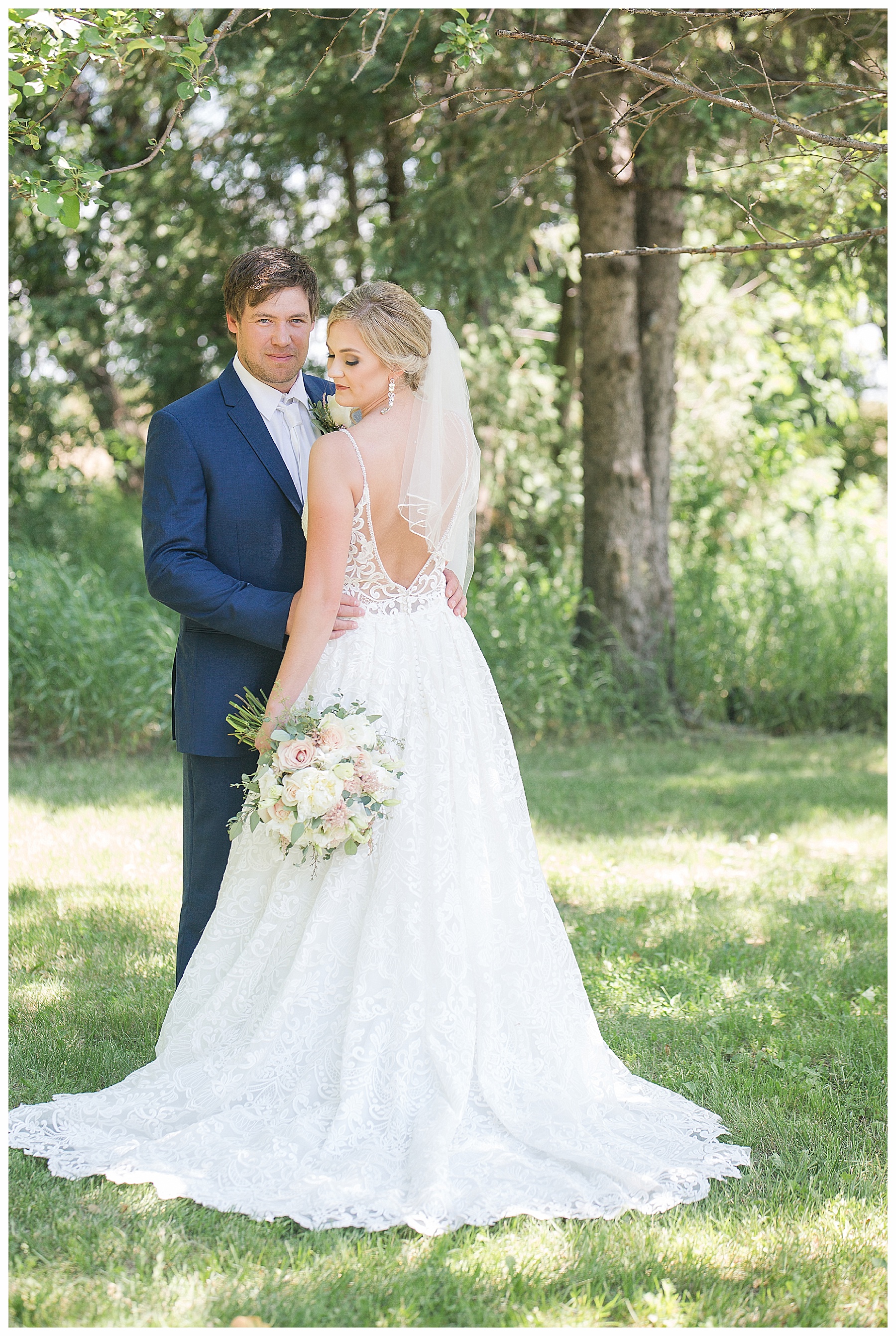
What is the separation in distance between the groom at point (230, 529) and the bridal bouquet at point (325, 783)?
415 millimetres

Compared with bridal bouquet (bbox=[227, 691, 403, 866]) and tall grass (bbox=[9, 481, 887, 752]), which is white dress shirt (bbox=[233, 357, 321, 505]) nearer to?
bridal bouquet (bbox=[227, 691, 403, 866])

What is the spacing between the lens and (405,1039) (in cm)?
285

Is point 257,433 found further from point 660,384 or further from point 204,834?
point 660,384

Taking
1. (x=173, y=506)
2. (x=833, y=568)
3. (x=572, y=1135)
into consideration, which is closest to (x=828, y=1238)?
(x=572, y=1135)

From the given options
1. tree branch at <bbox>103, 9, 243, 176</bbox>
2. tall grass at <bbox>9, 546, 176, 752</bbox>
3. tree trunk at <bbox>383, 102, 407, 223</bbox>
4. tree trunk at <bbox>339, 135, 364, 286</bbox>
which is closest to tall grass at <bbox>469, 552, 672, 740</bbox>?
tall grass at <bbox>9, 546, 176, 752</bbox>

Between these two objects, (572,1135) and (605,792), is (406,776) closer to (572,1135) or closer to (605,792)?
(572,1135)

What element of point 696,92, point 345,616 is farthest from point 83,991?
point 696,92

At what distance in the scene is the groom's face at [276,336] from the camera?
3.31m

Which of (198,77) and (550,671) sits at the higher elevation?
(198,77)

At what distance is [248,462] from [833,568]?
7995 mm

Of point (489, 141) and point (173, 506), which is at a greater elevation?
point (489, 141)

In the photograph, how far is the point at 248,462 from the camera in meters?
3.33

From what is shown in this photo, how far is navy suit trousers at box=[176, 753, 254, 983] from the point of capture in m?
3.44

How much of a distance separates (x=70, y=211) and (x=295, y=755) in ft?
4.81
